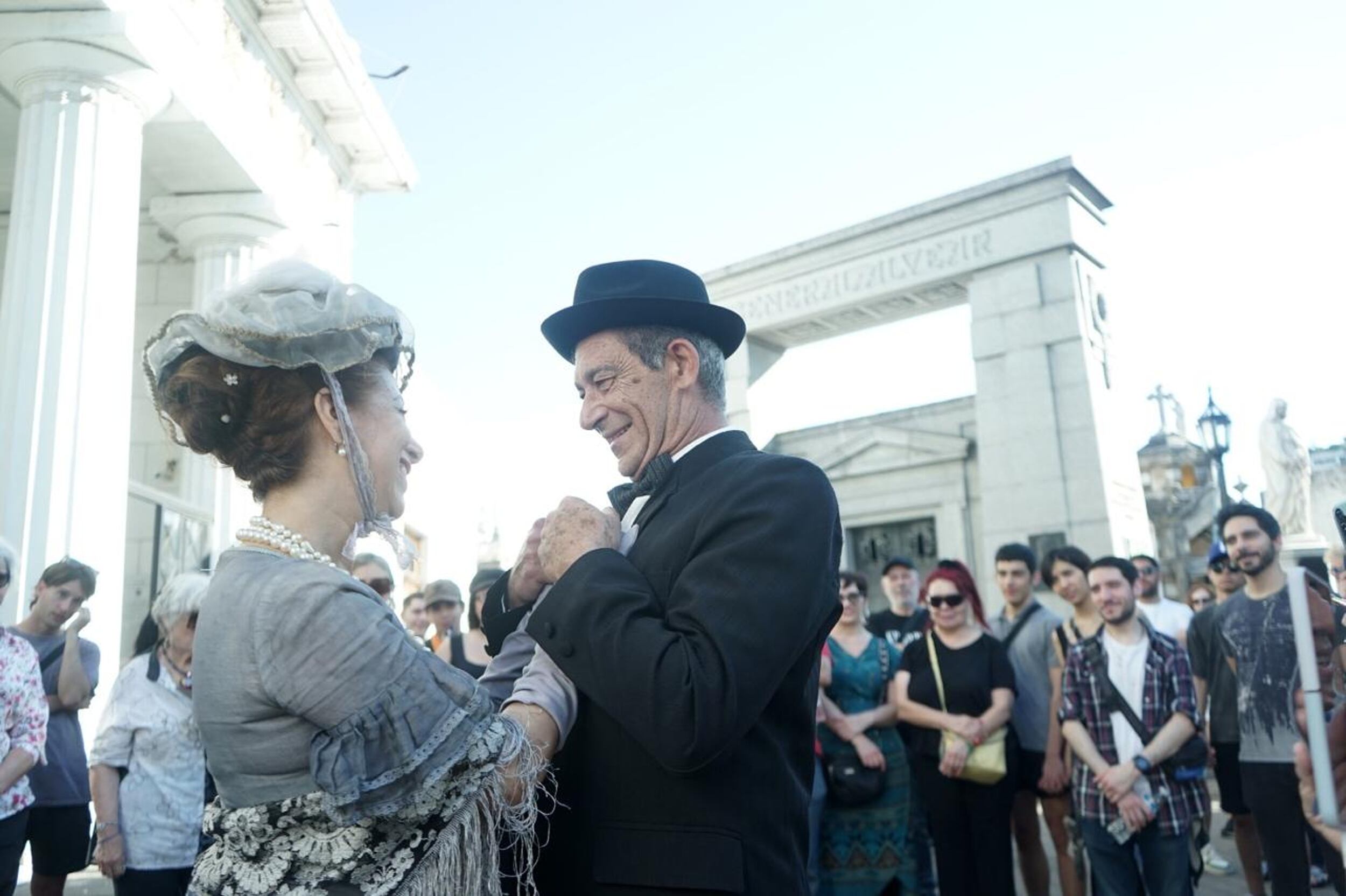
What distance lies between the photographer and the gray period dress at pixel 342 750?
1.54 meters

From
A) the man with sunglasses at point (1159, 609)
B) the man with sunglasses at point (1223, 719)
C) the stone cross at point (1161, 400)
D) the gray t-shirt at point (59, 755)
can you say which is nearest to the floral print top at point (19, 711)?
the gray t-shirt at point (59, 755)

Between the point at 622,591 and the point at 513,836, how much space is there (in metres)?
0.52

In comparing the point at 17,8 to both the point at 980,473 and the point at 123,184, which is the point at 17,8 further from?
the point at 980,473

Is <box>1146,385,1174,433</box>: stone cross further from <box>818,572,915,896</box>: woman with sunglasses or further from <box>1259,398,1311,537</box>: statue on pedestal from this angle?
<box>818,572,915,896</box>: woman with sunglasses

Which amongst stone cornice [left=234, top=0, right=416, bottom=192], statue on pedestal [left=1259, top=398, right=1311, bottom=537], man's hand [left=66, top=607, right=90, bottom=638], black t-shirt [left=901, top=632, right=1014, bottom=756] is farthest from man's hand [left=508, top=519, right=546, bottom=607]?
statue on pedestal [left=1259, top=398, right=1311, bottom=537]

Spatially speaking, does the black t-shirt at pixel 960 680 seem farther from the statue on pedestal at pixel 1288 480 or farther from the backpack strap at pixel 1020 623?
the statue on pedestal at pixel 1288 480

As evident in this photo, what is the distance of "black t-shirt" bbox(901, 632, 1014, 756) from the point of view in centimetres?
578

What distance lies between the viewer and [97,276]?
7504mm

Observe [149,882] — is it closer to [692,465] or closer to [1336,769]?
[692,465]

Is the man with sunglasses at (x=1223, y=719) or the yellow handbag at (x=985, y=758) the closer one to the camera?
the yellow handbag at (x=985, y=758)

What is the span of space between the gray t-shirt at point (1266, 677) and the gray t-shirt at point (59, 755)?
5824mm

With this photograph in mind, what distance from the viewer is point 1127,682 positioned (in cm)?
520

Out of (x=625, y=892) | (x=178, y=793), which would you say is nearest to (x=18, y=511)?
(x=178, y=793)

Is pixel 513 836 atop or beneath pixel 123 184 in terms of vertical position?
beneath
